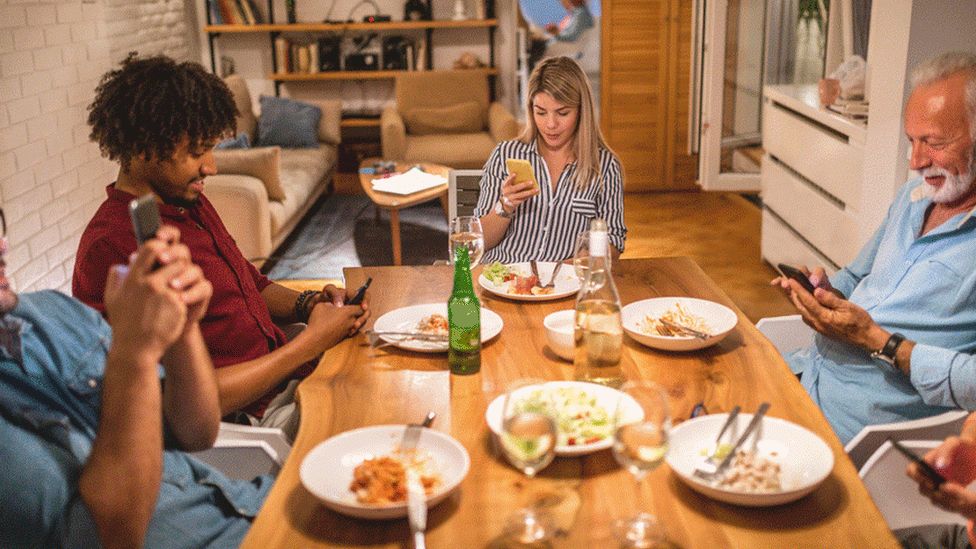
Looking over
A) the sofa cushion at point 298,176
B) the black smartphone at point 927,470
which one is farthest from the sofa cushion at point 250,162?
the black smartphone at point 927,470

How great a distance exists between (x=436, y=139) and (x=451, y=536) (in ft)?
18.8

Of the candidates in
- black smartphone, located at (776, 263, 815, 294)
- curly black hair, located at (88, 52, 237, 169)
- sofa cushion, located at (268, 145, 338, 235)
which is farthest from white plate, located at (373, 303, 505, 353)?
sofa cushion, located at (268, 145, 338, 235)

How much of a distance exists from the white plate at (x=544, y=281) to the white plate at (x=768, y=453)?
2.41 ft

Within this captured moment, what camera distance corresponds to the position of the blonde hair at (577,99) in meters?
2.86

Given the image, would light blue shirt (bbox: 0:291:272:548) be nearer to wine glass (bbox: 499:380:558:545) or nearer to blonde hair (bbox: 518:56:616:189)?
wine glass (bbox: 499:380:558:545)

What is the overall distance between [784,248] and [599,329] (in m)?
3.46

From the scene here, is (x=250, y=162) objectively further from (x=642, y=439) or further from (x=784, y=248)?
(x=642, y=439)

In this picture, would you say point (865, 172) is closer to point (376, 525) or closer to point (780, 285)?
point (780, 285)

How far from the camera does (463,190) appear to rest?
11.2 ft

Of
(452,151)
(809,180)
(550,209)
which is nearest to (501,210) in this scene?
(550,209)

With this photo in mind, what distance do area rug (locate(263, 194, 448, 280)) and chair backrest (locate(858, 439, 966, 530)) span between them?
3701 millimetres

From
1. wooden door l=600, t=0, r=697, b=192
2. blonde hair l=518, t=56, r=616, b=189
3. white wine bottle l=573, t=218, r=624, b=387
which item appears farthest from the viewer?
wooden door l=600, t=0, r=697, b=192

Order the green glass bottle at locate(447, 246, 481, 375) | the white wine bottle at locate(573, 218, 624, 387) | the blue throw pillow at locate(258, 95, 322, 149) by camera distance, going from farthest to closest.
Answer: the blue throw pillow at locate(258, 95, 322, 149)
the green glass bottle at locate(447, 246, 481, 375)
the white wine bottle at locate(573, 218, 624, 387)

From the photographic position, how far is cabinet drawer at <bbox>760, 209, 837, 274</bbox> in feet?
14.8
